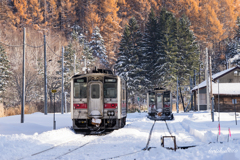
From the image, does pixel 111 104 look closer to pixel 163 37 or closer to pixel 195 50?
pixel 163 37

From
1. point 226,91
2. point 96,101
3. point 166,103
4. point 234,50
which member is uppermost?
point 234,50

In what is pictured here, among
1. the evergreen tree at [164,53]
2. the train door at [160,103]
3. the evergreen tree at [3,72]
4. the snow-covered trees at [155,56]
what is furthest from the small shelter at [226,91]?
the evergreen tree at [3,72]

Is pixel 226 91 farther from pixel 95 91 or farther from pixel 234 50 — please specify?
pixel 95 91

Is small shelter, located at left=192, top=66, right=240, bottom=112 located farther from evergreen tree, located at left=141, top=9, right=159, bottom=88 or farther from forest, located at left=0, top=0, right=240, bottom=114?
evergreen tree, located at left=141, top=9, right=159, bottom=88

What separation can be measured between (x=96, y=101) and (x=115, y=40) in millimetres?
75912

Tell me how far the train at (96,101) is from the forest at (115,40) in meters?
25.0

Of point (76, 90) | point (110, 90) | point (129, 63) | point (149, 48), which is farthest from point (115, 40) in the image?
point (110, 90)

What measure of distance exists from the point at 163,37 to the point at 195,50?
11.2 metres

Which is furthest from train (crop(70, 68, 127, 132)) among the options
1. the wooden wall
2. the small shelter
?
the wooden wall

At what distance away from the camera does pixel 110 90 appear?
19234mm

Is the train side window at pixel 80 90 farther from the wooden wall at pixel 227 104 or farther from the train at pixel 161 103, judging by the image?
the wooden wall at pixel 227 104

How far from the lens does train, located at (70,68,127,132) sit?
62.2ft

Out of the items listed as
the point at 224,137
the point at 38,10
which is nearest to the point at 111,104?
the point at 224,137

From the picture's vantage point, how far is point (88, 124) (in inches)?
755
